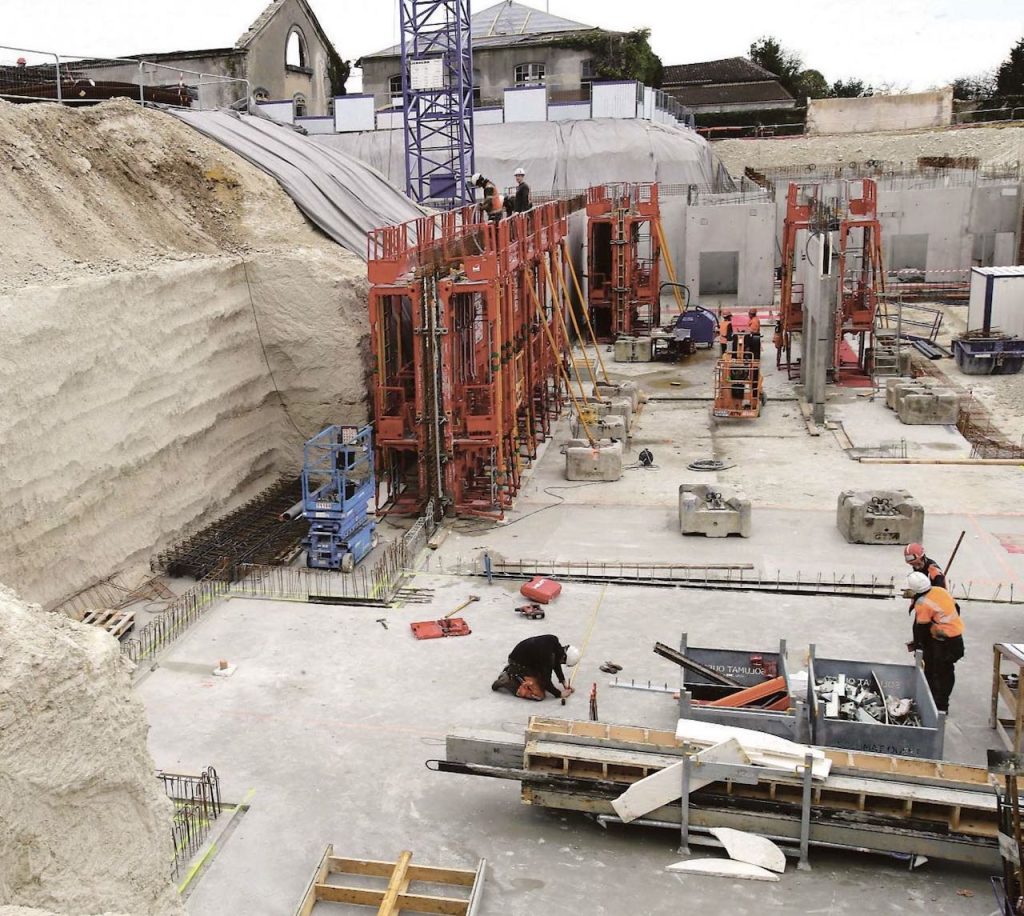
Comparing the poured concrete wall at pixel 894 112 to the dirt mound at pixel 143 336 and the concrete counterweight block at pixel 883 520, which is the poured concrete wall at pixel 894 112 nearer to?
the dirt mound at pixel 143 336

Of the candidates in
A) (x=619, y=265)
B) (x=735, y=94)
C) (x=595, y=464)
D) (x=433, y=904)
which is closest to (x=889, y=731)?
(x=433, y=904)

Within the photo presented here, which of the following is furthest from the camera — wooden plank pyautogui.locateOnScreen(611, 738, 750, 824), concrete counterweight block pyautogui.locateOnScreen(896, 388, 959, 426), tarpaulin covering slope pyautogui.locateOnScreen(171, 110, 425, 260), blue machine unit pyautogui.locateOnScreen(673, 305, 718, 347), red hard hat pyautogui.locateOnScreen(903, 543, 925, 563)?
blue machine unit pyautogui.locateOnScreen(673, 305, 718, 347)

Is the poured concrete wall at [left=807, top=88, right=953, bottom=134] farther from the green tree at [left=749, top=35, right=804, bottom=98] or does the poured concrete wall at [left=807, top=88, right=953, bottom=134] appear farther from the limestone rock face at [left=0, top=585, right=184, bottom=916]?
the limestone rock face at [left=0, top=585, right=184, bottom=916]

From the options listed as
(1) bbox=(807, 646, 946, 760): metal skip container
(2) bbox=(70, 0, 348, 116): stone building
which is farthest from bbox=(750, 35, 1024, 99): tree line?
(1) bbox=(807, 646, 946, 760): metal skip container

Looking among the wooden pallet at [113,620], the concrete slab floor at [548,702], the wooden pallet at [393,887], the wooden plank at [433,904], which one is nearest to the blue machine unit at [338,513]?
the concrete slab floor at [548,702]

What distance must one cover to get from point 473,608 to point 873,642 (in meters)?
5.05

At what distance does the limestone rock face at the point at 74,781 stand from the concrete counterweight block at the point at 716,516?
1120cm

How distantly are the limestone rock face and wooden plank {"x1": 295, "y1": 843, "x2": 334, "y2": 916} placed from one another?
1828mm

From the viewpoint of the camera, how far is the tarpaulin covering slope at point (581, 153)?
45.4 meters

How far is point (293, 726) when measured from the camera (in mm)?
11812

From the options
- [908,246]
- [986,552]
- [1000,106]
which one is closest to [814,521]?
[986,552]

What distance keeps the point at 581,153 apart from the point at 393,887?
131ft

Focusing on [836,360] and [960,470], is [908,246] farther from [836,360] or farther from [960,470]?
[960,470]

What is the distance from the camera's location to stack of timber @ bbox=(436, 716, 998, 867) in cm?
925
